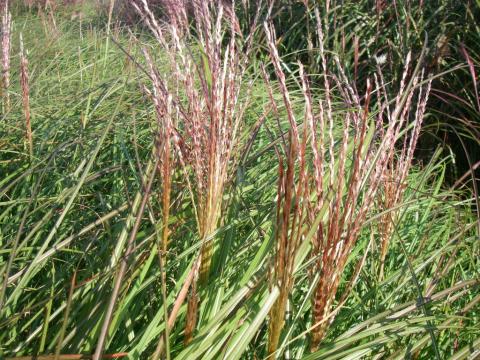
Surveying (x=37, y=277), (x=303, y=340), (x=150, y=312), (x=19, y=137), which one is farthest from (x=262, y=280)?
(x=19, y=137)

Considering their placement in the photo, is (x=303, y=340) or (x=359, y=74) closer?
(x=303, y=340)

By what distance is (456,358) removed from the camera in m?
1.26

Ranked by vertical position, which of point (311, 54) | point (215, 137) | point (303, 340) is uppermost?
point (215, 137)

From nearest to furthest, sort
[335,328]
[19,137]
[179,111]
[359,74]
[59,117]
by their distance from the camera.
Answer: [179,111] → [335,328] → [19,137] → [59,117] → [359,74]

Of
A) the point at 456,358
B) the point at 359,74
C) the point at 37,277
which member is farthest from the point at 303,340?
the point at 359,74

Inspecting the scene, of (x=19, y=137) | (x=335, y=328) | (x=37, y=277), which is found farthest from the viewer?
(x=19, y=137)

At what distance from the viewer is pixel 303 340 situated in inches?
53.0

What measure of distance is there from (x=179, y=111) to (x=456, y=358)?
2.58 feet

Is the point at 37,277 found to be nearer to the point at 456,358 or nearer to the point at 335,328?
the point at 335,328

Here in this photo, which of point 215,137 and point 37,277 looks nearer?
point 215,137

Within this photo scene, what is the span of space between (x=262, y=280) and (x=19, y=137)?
5.24 feet

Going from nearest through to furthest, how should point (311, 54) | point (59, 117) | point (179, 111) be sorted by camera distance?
point (179, 111) < point (59, 117) < point (311, 54)

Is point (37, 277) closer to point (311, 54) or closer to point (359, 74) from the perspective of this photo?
point (311, 54)

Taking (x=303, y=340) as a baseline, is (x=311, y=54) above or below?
below
